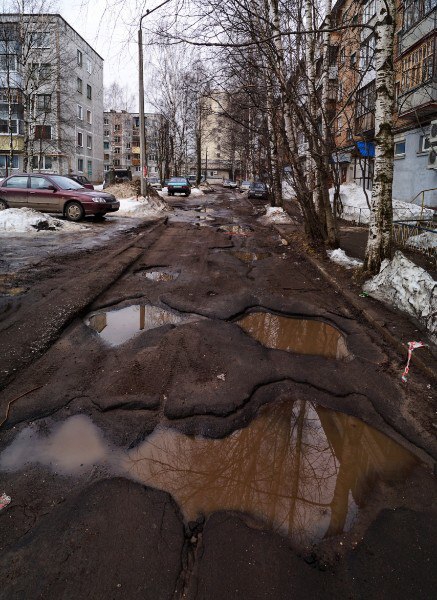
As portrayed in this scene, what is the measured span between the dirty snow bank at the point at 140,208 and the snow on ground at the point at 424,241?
11.8 meters

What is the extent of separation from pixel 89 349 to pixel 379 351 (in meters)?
3.27

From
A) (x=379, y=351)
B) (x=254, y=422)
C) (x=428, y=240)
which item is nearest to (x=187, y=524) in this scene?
(x=254, y=422)

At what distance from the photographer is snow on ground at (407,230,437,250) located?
29.3ft

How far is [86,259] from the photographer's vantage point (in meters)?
8.48

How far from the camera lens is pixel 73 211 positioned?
47.6 feet

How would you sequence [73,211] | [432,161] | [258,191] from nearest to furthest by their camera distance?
[73,211]
[432,161]
[258,191]

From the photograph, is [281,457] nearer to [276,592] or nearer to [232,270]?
[276,592]

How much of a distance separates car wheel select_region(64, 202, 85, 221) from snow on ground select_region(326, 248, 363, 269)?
9674 mm

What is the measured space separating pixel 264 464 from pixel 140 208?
18.1 meters

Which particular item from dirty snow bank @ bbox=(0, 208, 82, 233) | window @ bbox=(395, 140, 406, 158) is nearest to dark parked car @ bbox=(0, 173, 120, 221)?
dirty snow bank @ bbox=(0, 208, 82, 233)

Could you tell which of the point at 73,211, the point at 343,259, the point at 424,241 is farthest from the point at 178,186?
the point at 343,259

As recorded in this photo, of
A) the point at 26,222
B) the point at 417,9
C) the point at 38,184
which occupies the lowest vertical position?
the point at 26,222

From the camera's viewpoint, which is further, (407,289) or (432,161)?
(432,161)

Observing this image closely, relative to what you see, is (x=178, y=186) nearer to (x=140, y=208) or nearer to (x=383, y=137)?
(x=140, y=208)
